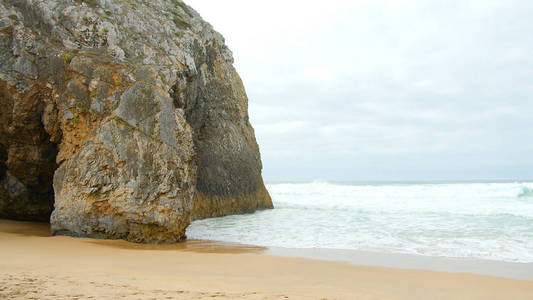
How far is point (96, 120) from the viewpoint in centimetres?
810

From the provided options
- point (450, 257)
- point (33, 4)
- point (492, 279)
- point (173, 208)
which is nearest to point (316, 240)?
point (450, 257)

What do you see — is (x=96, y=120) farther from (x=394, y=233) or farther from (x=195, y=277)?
(x=394, y=233)

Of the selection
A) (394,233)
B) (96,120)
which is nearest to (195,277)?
(96,120)

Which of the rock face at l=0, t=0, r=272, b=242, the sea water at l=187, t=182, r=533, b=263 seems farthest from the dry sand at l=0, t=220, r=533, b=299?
the sea water at l=187, t=182, r=533, b=263

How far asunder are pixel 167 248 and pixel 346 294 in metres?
4.27

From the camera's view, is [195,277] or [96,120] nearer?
[195,277]

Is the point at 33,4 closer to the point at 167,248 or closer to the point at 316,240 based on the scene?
the point at 167,248

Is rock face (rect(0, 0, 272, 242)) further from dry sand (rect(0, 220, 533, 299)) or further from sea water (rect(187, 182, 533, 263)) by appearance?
sea water (rect(187, 182, 533, 263))

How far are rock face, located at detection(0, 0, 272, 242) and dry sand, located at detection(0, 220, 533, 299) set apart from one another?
2.55 ft

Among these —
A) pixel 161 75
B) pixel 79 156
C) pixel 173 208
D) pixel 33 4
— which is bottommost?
pixel 173 208

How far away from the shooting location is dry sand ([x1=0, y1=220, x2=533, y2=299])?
362 cm

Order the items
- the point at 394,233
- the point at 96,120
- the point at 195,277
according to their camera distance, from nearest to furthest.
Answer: the point at 195,277 < the point at 96,120 < the point at 394,233

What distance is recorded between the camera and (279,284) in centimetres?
466

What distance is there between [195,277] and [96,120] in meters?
4.92
